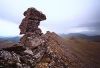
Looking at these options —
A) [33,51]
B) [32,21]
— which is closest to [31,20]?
[32,21]

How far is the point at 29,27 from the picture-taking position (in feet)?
113

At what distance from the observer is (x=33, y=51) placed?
92.0 ft

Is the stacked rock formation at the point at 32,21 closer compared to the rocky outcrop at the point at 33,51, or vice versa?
the rocky outcrop at the point at 33,51

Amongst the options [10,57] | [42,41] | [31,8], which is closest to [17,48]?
[10,57]

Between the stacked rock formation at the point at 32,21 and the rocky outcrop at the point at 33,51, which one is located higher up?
the stacked rock formation at the point at 32,21

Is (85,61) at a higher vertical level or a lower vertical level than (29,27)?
lower

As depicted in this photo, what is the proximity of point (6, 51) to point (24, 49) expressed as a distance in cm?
287

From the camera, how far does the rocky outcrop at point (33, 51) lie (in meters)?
23.1

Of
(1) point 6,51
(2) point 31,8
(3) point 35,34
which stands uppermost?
(2) point 31,8

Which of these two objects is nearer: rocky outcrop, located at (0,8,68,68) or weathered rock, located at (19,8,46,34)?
rocky outcrop, located at (0,8,68,68)

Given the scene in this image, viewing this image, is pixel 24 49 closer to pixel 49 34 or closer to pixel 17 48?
pixel 17 48

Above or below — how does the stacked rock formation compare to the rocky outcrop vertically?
above

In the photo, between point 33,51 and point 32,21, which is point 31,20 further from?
point 33,51

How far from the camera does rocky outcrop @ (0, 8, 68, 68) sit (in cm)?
2314
